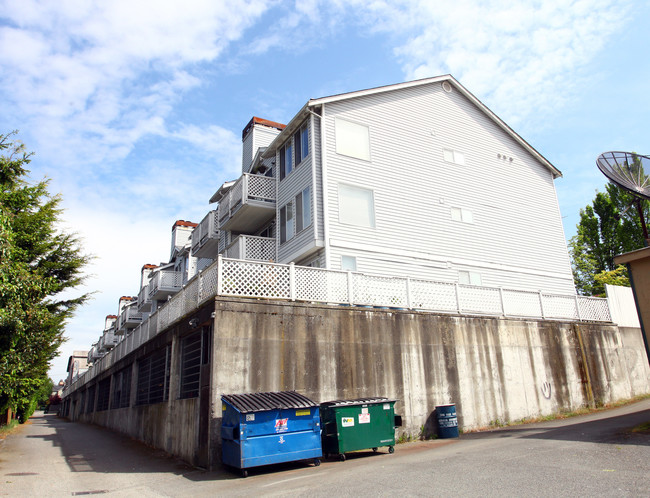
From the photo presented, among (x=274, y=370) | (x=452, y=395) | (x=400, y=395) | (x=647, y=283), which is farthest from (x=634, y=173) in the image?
(x=274, y=370)

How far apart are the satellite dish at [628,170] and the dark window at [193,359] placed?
11993 mm

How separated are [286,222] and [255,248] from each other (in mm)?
1670

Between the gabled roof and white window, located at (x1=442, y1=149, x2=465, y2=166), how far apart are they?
10.1 feet

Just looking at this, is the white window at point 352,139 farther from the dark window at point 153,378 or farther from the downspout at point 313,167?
the dark window at point 153,378

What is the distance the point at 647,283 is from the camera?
1194 cm

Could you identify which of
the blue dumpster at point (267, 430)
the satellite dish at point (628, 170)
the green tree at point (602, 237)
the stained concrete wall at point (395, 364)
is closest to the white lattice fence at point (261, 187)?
the stained concrete wall at point (395, 364)

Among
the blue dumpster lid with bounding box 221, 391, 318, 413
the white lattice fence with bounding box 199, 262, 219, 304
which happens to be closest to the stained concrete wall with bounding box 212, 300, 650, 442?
the blue dumpster lid with bounding box 221, 391, 318, 413

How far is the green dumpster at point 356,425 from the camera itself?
10867mm

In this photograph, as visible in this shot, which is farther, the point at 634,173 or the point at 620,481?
the point at 634,173

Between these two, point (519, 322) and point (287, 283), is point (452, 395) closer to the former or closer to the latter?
point (519, 322)

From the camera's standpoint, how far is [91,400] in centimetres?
3503

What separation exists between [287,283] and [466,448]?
560 cm

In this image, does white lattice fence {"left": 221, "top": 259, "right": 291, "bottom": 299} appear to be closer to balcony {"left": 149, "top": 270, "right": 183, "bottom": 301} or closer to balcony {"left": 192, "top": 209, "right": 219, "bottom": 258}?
balcony {"left": 192, "top": 209, "right": 219, "bottom": 258}

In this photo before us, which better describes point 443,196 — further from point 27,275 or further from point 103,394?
point 103,394
